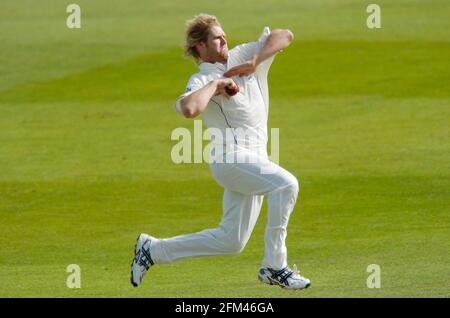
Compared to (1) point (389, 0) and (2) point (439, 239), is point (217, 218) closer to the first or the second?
(2) point (439, 239)

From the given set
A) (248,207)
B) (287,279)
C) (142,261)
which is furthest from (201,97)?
(142,261)

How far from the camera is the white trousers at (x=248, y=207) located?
383 inches

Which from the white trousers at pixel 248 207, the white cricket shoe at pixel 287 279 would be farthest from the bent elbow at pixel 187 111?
the white cricket shoe at pixel 287 279

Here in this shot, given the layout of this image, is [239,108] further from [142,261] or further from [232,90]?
[142,261]

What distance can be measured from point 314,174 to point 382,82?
639cm

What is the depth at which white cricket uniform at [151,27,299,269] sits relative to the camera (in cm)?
975

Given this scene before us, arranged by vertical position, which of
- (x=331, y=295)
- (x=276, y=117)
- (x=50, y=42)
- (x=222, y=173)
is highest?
(x=50, y=42)

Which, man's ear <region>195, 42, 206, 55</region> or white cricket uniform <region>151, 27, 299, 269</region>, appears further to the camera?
man's ear <region>195, 42, 206, 55</region>

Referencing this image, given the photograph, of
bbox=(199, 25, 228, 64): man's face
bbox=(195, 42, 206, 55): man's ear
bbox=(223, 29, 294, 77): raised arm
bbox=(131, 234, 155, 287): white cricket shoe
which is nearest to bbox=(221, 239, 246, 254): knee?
bbox=(131, 234, 155, 287): white cricket shoe

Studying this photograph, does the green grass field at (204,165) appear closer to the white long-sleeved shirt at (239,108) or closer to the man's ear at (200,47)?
the white long-sleeved shirt at (239,108)

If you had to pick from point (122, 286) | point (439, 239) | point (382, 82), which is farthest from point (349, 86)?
point (122, 286)

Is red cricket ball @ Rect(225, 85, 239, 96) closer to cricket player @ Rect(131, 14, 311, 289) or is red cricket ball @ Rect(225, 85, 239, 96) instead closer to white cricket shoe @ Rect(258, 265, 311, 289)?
cricket player @ Rect(131, 14, 311, 289)

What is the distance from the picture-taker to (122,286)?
430 inches

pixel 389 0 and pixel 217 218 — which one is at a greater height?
pixel 389 0
